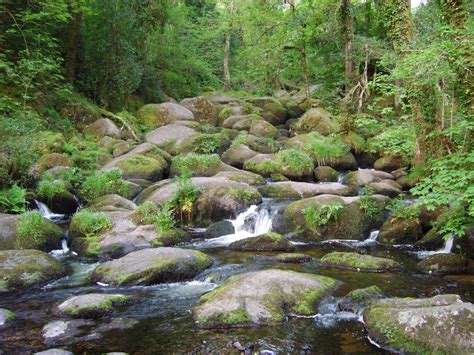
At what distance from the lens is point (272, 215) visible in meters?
11.2

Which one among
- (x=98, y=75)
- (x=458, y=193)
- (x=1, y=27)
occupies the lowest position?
(x=458, y=193)

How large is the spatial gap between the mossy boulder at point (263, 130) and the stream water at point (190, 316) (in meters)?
10.5

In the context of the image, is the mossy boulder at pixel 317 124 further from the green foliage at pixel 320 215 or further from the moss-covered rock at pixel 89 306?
the moss-covered rock at pixel 89 306

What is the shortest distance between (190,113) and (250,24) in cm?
655

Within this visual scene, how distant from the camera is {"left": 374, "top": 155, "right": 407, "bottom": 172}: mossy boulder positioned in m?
15.6

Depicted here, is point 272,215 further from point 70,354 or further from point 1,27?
point 1,27

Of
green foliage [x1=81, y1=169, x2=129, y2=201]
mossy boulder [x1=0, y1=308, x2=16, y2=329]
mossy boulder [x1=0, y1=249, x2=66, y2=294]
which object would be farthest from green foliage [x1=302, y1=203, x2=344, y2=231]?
mossy boulder [x1=0, y1=308, x2=16, y2=329]

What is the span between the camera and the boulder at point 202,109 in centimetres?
2298

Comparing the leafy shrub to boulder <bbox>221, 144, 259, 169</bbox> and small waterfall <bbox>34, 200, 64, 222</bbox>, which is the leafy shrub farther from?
boulder <bbox>221, 144, 259, 169</bbox>

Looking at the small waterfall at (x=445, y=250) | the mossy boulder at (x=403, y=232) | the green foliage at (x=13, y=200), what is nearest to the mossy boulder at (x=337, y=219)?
the mossy boulder at (x=403, y=232)

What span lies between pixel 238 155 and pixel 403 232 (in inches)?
313

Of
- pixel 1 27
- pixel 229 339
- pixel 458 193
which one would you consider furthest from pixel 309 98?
pixel 229 339

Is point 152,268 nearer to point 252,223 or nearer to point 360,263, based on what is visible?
point 360,263

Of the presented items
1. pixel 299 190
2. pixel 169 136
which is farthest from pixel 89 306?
pixel 169 136
